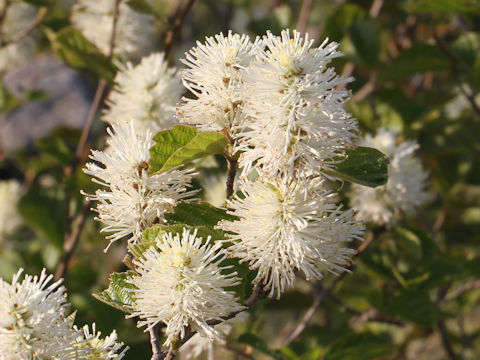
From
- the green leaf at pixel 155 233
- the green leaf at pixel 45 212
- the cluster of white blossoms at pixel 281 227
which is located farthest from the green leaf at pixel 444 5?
the green leaf at pixel 45 212

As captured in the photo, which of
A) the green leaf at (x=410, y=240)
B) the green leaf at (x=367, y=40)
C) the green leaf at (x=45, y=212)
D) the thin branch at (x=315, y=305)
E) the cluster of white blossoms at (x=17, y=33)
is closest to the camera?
the green leaf at (x=410, y=240)

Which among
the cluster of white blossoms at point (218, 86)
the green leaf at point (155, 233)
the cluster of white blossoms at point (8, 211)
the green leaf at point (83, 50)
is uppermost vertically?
the green leaf at point (83, 50)

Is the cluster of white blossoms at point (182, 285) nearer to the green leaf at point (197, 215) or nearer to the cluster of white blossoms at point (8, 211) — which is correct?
the green leaf at point (197, 215)

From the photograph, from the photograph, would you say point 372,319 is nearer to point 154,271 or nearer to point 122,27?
point 154,271

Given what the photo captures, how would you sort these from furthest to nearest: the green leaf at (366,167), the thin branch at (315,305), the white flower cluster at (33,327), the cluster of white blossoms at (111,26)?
the cluster of white blossoms at (111,26)
the thin branch at (315,305)
the green leaf at (366,167)
the white flower cluster at (33,327)

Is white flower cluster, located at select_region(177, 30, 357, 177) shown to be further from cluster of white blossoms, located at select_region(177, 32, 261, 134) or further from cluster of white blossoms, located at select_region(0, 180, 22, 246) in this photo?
cluster of white blossoms, located at select_region(0, 180, 22, 246)
